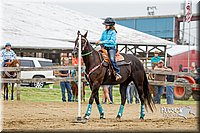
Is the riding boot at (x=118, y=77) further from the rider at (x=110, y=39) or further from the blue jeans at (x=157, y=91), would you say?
the blue jeans at (x=157, y=91)

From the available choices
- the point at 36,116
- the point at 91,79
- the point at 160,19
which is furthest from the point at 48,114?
the point at 160,19

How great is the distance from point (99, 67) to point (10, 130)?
324 cm

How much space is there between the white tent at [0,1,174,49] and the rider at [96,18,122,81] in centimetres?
1693

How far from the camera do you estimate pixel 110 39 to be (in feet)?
37.4

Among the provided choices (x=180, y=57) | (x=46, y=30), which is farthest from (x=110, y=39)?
(x=180, y=57)

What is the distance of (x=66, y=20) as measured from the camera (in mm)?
35125

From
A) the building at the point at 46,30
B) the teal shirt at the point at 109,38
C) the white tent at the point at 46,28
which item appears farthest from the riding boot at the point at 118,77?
the white tent at the point at 46,28

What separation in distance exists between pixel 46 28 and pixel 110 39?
69.8 feet

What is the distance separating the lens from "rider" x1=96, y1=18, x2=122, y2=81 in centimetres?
1136

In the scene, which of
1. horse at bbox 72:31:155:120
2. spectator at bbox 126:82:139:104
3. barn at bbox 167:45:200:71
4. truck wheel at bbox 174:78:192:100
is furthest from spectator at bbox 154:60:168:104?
barn at bbox 167:45:200:71

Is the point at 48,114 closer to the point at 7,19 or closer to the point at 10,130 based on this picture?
the point at 10,130

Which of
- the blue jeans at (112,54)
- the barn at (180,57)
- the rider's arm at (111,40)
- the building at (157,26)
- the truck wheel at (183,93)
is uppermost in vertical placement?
the building at (157,26)

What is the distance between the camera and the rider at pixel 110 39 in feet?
37.3

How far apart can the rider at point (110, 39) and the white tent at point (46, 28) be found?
16.9 meters
